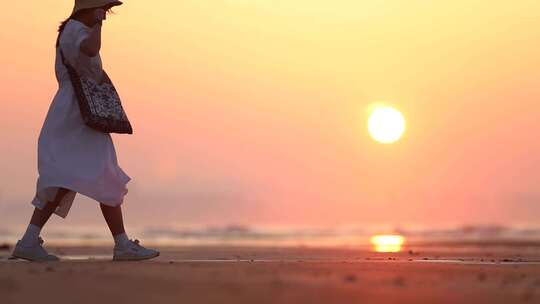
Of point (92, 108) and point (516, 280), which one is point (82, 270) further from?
point (516, 280)

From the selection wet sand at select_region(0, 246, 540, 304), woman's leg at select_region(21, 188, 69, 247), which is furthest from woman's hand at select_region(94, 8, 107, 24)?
wet sand at select_region(0, 246, 540, 304)

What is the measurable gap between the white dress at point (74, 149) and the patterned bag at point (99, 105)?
0.08m

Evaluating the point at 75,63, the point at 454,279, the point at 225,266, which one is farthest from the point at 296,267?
the point at 75,63

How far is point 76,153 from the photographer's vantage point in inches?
340

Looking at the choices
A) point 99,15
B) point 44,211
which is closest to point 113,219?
point 44,211

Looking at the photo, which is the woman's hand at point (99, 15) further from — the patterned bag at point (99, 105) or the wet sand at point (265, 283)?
the wet sand at point (265, 283)

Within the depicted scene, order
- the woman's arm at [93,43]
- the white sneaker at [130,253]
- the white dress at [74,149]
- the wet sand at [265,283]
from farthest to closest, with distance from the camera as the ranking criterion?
the white sneaker at [130,253] → the white dress at [74,149] → the woman's arm at [93,43] → the wet sand at [265,283]

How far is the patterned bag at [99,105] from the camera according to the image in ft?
28.2

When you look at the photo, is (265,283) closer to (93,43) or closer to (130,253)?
(130,253)

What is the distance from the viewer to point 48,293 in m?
5.62

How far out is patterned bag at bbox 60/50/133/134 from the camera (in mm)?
8609

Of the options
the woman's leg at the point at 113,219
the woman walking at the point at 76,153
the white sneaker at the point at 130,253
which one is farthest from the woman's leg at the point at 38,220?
the white sneaker at the point at 130,253

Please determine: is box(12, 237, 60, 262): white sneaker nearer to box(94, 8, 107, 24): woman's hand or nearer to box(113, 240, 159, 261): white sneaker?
box(113, 240, 159, 261): white sneaker

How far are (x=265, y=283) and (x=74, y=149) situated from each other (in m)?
3.18
